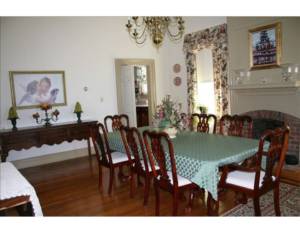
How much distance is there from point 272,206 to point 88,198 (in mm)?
2195

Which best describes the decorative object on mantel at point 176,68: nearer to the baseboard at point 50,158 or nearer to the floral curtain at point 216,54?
the floral curtain at point 216,54

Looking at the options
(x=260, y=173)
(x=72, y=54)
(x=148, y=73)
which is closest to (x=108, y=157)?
(x=260, y=173)

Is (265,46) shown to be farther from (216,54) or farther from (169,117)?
(169,117)

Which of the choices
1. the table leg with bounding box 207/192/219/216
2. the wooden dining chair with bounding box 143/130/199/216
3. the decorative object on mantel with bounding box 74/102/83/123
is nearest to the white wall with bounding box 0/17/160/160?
the decorative object on mantel with bounding box 74/102/83/123

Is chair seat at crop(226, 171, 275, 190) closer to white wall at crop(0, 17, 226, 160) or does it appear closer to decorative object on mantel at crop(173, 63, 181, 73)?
white wall at crop(0, 17, 226, 160)

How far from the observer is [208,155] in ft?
7.83

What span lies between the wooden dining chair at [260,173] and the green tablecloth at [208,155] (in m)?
0.15

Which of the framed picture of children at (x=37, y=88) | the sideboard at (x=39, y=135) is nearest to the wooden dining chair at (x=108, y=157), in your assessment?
the sideboard at (x=39, y=135)

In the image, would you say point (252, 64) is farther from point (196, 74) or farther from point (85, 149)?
point (85, 149)

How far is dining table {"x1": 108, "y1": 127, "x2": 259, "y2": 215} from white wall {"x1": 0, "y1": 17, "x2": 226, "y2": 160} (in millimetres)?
3231
